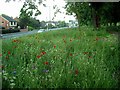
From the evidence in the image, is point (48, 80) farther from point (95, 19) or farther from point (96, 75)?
point (95, 19)

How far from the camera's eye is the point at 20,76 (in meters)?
4.54

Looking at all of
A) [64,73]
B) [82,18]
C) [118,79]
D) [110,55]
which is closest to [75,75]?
[64,73]

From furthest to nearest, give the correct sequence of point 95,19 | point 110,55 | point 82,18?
point 82,18 < point 95,19 < point 110,55

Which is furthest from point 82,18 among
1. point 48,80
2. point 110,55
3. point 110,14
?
point 48,80

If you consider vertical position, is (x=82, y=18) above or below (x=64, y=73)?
above

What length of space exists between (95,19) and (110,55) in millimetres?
23503

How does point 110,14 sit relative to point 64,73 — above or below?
above

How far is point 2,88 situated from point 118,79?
2.48 m

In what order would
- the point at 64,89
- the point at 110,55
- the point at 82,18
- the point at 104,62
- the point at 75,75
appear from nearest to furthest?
1. the point at 64,89
2. the point at 75,75
3. the point at 104,62
4. the point at 110,55
5. the point at 82,18

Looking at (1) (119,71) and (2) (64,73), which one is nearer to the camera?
(2) (64,73)

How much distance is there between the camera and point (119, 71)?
555cm

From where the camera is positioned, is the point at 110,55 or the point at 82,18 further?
the point at 82,18

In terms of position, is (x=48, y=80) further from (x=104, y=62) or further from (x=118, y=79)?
(x=104, y=62)

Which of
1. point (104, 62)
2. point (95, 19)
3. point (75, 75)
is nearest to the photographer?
point (75, 75)
